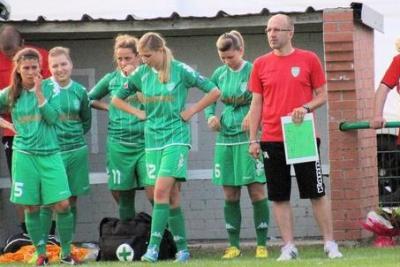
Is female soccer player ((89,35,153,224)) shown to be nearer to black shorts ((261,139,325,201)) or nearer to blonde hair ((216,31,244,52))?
blonde hair ((216,31,244,52))

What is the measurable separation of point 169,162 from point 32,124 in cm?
122

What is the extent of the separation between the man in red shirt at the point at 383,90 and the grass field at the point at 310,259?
1.16 metres

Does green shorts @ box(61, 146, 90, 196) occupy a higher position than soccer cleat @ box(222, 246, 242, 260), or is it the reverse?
green shorts @ box(61, 146, 90, 196)

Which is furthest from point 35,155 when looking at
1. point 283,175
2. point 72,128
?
point 283,175

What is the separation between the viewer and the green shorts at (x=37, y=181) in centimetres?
1140

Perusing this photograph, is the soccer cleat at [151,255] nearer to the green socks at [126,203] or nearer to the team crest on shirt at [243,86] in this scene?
the green socks at [126,203]

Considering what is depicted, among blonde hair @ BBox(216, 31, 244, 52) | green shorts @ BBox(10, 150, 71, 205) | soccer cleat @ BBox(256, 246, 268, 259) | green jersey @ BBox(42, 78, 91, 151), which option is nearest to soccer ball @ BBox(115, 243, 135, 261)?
green shorts @ BBox(10, 150, 71, 205)

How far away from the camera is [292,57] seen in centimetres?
1128

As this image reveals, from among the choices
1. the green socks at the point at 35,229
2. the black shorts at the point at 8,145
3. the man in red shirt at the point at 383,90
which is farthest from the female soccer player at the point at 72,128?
the man in red shirt at the point at 383,90

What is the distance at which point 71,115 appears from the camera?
1269cm

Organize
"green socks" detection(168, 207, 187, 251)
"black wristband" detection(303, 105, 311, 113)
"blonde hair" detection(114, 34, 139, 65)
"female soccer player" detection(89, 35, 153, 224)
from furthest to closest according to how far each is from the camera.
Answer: "female soccer player" detection(89, 35, 153, 224) → "blonde hair" detection(114, 34, 139, 65) → "green socks" detection(168, 207, 187, 251) → "black wristband" detection(303, 105, 311, 113)

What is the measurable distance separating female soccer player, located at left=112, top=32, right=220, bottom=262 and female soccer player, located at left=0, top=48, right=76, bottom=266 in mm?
792

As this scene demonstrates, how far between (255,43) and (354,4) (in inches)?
53.0

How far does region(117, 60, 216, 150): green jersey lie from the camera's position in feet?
38.1
